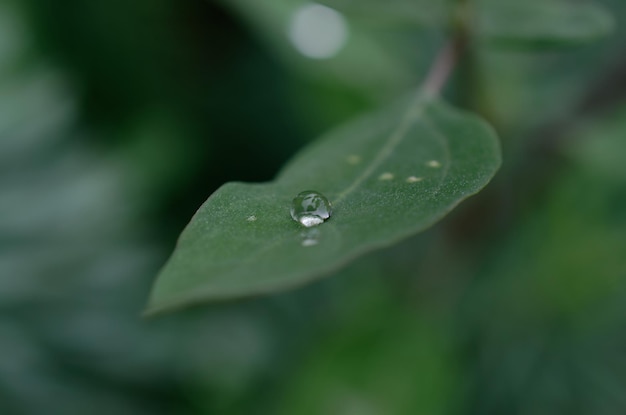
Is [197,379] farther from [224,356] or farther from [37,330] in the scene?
[37,330]

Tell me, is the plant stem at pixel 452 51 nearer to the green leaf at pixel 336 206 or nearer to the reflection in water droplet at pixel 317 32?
the green leaf at pixel 336 206

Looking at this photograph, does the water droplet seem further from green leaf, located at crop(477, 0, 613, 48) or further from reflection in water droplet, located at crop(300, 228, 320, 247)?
green leaf, located at crop(477, 0, 613, 48)

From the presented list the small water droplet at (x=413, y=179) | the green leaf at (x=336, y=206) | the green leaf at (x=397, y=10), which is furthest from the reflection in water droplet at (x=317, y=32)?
the small water droplet at (x=413, y=179)

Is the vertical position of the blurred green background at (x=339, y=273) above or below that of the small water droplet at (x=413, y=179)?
above

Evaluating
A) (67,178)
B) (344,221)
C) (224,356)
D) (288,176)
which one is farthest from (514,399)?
(67,178)

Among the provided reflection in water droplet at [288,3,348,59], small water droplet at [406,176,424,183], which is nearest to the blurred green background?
reflection in water droplet at [288,3,348,59]

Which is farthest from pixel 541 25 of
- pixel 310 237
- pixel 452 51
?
pixel 310 237
